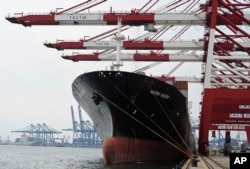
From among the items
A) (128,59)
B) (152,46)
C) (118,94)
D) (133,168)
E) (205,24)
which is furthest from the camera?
(128,59)

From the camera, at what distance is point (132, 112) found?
1931 cm

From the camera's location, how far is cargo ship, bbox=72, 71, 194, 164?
18.9m

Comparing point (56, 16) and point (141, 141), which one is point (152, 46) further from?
point (141, 141)

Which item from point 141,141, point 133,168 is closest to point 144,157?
point 141,141

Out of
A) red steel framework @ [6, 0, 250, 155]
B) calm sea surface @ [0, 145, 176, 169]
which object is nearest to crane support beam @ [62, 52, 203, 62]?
red steel framework @ [6, 0, 250, 155]

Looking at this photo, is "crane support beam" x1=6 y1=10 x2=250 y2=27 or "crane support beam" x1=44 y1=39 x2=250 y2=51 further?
"crane support beam" x1=44 y1=39 x2=250 y2=51

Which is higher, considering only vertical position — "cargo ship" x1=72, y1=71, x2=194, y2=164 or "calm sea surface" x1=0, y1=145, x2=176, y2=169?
"cargo ship" x1=72, y1=71, x2=194, y2=164

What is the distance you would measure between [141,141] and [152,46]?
8.11m

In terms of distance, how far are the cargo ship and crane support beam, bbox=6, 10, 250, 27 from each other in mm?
4024

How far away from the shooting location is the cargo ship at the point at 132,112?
61.9 feet

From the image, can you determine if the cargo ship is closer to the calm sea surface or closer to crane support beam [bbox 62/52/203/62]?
the calm sea surface

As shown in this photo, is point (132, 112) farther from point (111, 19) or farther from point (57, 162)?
point (57, 162)

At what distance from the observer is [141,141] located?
64.4 ft

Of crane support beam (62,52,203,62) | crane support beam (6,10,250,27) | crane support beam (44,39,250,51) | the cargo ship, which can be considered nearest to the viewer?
the cargo ship
